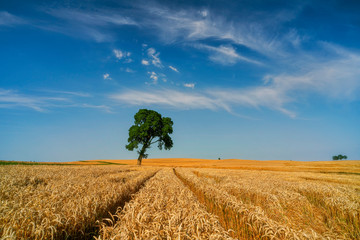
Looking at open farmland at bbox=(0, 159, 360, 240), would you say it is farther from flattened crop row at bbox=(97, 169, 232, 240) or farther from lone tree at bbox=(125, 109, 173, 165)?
lone tree at bbox=(125, 109, 173, 165)

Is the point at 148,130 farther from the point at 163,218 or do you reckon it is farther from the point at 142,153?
the point at 163,218

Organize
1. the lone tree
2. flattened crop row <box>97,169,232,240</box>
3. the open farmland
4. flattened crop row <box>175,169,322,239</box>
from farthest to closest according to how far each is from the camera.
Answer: the lone tree → flattened crop row <box>175,169,322,239</box> → the open farmland → flattened crop row <box>97,169,232,240</box>

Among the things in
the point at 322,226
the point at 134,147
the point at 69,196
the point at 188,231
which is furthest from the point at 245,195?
the point at 134,147

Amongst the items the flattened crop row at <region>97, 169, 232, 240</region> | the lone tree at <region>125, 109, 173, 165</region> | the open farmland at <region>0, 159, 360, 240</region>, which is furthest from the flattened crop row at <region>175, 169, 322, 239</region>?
the lone tree at <region>125, 109, 173, 165</region>

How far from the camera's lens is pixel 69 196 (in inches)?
229

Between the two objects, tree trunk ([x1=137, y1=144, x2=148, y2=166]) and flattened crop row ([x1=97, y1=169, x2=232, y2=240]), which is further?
tree trunk ([x1=137, y1=144, x2=148, y2=166])

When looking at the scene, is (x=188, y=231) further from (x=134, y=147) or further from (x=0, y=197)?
(x=134, y=147)

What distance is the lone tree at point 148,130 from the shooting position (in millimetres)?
46719

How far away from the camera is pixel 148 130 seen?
48906mm

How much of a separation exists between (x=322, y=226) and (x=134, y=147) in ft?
147

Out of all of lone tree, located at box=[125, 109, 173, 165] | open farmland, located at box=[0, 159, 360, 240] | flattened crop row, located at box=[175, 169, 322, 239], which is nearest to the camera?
open farmland, located at box=[0, 159, 360, 240]

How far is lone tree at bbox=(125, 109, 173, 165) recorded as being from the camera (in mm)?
46719

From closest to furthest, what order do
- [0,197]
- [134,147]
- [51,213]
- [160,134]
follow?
[51,213] → [0,197] → [134,147] → [160,134]

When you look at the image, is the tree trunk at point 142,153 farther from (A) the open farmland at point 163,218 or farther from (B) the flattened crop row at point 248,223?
(B) the flattened crop row at point 248,223
